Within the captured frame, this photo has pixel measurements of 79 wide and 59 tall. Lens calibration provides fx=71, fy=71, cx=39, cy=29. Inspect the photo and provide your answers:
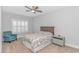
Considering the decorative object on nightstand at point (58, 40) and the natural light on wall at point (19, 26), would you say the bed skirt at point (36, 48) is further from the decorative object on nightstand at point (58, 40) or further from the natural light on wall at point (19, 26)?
the natural light on wall at point (19, 26)

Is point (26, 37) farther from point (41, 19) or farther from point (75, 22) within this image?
point (75, 22)

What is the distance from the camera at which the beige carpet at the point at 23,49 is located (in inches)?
42.7

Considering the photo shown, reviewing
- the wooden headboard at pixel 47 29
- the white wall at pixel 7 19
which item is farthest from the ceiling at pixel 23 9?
the wooden headboard at pixel 47 29

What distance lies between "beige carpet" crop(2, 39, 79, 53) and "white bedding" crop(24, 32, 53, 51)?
0.11m

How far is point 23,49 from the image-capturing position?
3.84ft

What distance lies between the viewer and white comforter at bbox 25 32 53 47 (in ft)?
3.93

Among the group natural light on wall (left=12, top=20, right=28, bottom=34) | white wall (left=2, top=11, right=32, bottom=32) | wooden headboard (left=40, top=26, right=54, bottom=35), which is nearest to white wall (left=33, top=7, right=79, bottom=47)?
wooden headboard (left=40, top=26, right=54, bottom=35)

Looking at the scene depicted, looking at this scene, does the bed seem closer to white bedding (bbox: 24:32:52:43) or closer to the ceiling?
white bedding (bbox: 24:32:52:43)

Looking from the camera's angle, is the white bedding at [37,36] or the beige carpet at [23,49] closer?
the beige carpet at [23,49]

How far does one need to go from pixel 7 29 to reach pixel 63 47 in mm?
939

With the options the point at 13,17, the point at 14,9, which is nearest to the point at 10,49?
the point at 13,17

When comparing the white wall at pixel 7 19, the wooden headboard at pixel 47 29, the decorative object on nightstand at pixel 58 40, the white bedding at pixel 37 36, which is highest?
the white wall at pixel 7 19

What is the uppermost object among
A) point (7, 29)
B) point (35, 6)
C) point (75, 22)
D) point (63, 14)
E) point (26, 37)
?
point (35, 6)
